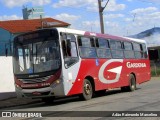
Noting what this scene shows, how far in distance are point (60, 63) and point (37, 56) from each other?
3.59 feet

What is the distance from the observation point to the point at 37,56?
16469 millimetres

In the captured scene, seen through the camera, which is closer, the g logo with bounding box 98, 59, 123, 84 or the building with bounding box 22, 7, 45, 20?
the g logo with bounding box 98, 59, 123, 84

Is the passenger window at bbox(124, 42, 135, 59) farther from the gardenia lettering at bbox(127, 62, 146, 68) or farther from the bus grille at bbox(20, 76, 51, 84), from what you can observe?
the bus grille at bbox(20, 76, 51, 84)

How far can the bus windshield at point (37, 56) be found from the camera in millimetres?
16109

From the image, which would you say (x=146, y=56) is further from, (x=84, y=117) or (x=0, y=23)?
(x=0, y=23)

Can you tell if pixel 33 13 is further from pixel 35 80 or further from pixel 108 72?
pixel 35 80

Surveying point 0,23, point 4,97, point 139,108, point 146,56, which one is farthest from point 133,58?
point 0,23

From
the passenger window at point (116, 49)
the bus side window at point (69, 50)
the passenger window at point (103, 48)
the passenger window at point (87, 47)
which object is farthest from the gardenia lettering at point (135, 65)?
the bus side window at point (69, 50)

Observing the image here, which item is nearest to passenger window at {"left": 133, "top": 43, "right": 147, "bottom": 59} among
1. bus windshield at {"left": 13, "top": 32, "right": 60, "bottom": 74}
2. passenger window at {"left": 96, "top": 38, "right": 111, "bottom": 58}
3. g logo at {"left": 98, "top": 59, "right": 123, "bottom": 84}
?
g logo at {"left": 98, "top": 59, "right": 123, "bottom": 84}

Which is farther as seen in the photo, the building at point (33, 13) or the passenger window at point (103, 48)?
the building at point (33, 13)

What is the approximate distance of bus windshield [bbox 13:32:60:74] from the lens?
16109 millimetres

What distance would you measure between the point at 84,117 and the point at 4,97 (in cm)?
1039

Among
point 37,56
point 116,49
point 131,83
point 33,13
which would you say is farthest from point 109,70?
point 33,13

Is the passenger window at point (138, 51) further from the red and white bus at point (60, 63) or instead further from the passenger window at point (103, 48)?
the red and white bus at point (60, 63)
